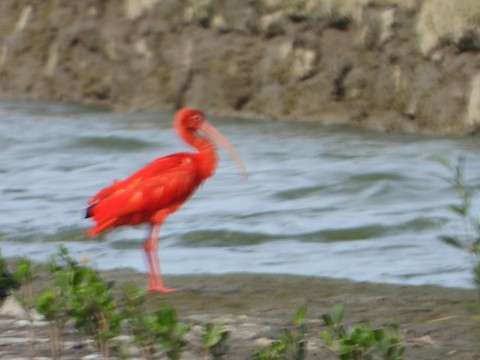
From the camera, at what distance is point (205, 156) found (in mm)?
7387

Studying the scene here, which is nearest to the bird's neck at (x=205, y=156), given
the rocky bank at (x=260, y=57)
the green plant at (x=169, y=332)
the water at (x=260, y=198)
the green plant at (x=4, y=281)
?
the water at (x=260, y=198)

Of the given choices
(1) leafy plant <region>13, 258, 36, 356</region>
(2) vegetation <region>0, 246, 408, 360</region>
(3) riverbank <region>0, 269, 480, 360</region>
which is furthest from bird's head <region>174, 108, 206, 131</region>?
(2) vegetation <region>0, 246, 408, 360</region>

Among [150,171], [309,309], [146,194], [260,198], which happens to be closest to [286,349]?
[309,309]

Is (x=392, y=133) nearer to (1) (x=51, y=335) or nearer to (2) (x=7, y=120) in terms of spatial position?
(2) (x=7, y=120)

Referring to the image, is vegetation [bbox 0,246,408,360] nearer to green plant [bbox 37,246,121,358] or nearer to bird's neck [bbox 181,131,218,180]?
green plant [bbox 37,246,121,358]

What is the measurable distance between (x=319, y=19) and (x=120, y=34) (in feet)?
8.40

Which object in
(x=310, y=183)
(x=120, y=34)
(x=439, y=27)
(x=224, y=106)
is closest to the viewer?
(x=310, y=183)

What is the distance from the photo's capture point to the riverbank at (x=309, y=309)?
197 inches

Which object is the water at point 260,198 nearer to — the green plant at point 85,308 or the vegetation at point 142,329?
the vegetation at point 142,329

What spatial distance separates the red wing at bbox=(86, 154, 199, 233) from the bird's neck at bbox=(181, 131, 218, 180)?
69 millimetres

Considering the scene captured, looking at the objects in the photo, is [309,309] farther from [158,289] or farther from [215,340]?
[215,340]

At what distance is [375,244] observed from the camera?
318 inches

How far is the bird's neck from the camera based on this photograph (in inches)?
289

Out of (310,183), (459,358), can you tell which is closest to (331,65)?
(310,183)
